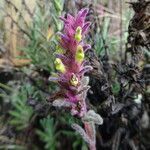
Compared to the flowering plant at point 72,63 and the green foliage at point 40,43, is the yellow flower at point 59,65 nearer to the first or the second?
the flowering plant at point 72,63

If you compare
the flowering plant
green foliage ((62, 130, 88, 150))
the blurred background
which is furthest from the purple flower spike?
green foliage ((62, 130, 88, 150))

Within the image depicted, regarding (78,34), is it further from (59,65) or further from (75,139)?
(75,139)

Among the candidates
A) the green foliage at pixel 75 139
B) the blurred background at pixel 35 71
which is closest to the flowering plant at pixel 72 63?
the blurred background at pixel 35 71

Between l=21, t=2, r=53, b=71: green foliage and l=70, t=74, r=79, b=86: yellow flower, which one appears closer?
l=70, t=74, r=79, b=86: yellow flower

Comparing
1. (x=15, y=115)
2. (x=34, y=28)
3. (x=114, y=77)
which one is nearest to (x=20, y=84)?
(x=15, y=115)

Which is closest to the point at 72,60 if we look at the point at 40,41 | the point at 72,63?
the point at 72,63

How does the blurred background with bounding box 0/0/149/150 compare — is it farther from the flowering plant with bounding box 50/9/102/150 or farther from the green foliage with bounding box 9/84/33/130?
the flowering plant with bounding box 50/9/102/150

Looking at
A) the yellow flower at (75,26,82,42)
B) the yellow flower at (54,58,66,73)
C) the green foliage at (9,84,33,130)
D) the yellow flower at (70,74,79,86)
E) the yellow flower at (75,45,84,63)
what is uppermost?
the yellow flower at (75,26,82,42)

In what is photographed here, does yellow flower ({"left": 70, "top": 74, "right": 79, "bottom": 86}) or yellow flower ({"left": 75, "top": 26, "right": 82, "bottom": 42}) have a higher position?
yellow flower ({"left": 75, "top": 26, "right": 82, "bottom": 42})

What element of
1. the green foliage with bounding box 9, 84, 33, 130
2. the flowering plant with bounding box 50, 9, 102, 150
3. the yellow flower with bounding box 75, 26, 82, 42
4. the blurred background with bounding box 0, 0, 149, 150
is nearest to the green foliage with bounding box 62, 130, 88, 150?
the blurred background with bounding box 0, 0, 149, 150
